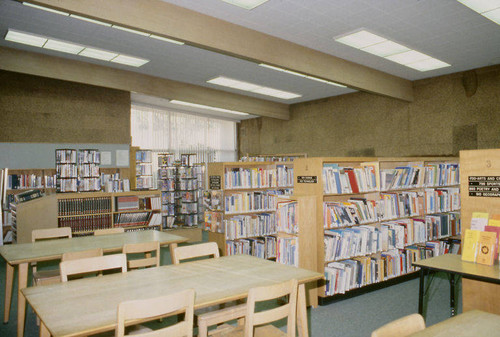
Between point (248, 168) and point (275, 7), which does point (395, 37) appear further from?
point (248, 168)

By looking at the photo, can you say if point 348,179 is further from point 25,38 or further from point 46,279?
point 25,38

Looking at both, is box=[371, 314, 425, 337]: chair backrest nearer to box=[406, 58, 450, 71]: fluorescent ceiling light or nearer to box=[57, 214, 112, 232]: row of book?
box=[57, 214, 112, 232]: row of book

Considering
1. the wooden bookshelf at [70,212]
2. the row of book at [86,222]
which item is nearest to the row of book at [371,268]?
the wooden bookshelf at [70,212]

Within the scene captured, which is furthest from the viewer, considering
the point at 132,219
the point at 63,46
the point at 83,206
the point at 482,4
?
the point at 132,219

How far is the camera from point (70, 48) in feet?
24.3

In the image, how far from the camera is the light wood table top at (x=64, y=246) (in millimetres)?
3603

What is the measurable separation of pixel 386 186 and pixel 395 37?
268 centimetres

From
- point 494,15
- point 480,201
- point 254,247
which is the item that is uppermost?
point 494,15

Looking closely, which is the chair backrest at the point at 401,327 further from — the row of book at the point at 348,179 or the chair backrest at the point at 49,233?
the chair backrest at the point at 49,233

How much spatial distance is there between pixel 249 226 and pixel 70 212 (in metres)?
3.46

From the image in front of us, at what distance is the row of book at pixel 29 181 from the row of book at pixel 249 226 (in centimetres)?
580

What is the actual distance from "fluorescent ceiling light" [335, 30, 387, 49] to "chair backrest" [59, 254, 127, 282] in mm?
5087

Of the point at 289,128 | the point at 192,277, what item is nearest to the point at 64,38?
the point at 192,277

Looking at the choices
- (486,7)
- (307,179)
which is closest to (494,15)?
(486,7)
